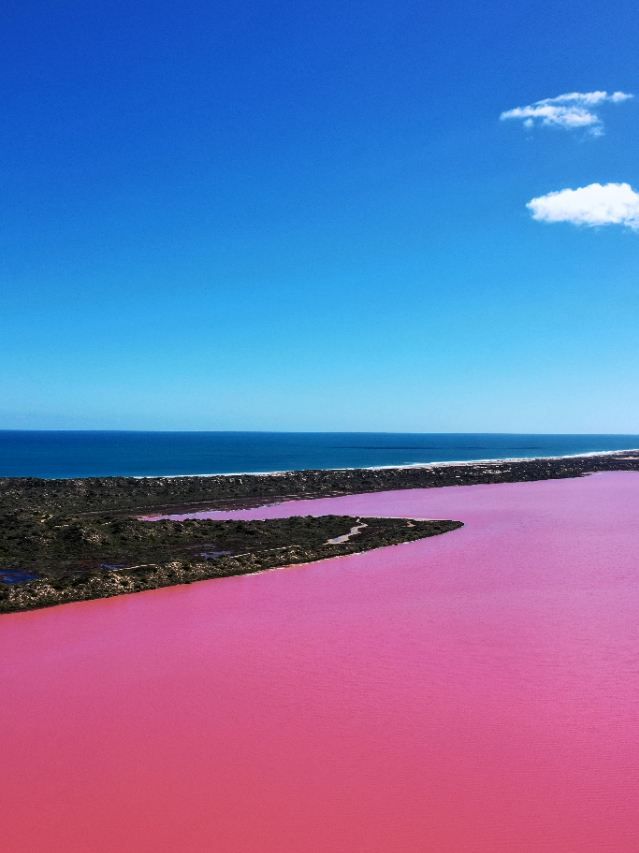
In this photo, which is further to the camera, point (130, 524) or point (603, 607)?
point (130, 524)

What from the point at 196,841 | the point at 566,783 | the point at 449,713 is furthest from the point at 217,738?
the point at 566,783

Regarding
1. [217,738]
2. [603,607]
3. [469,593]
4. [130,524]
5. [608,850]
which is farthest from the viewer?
[130,524]

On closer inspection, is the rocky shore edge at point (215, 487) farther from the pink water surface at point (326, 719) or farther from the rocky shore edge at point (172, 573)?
the pink water surface at point (326, 719)

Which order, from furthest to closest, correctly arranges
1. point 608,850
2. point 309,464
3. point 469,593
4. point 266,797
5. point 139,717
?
point 309,464
point 469,593
point 139,717
point 266,797
point 608,850

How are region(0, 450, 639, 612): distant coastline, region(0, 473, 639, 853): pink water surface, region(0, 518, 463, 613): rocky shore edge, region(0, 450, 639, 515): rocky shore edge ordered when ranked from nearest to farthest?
region(0, 473, 639, 853): pink water surface
region(0, 518, 463, 613): rocky shore edge
region(0, 450, 639, 612): distant coastline
region(0, 450, 639, 515): rocky shore edge

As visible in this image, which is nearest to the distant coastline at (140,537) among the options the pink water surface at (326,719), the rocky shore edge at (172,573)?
the rocky shore edge at (172,573)

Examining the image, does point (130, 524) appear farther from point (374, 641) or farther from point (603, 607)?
point (603, 607)

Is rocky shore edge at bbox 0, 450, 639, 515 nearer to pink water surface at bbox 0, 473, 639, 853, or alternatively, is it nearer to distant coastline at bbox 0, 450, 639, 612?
distant coastline at bbox 0, 450, 639, 612

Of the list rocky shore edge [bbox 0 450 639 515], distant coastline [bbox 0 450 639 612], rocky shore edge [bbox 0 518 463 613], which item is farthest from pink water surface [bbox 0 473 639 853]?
rocky shore edge [bbox 0 450 639 515]
